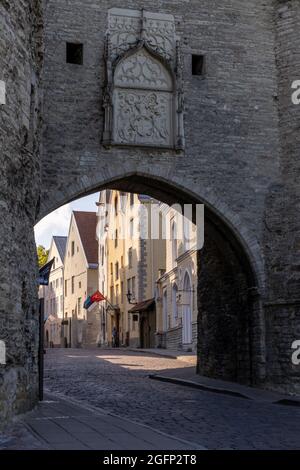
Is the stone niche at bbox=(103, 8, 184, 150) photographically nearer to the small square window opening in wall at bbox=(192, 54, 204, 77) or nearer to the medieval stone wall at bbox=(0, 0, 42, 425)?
the small square window opening in wall at bbox=(192, 54, 204, 77)

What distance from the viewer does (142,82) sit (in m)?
13.9

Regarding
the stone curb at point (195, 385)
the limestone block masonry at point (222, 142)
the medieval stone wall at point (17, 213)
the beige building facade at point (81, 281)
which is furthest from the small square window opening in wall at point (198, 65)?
the beige building facade at point (81, 281)

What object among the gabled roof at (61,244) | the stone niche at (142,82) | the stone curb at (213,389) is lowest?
the stone curb at (213,389)

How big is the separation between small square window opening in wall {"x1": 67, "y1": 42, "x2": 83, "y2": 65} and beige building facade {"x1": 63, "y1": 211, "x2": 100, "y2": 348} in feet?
121

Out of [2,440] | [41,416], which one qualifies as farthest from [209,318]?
[2,440]

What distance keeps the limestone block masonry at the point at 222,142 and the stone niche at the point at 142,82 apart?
37 millimetres

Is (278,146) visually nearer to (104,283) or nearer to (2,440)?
(2,440)

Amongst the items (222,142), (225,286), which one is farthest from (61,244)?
(222,142)

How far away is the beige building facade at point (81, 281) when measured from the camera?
50656 mm

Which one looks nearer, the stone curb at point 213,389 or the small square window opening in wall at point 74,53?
the stone curb at point 213,389

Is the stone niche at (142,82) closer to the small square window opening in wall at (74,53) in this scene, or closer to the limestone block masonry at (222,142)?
the limestone block masonry at (222,142)

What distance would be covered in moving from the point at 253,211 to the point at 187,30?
3.83 metres

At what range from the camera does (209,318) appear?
1658 centimetres

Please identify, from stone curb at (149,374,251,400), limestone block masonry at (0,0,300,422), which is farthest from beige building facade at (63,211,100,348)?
limestone block masonry at (0,0,300,422)
